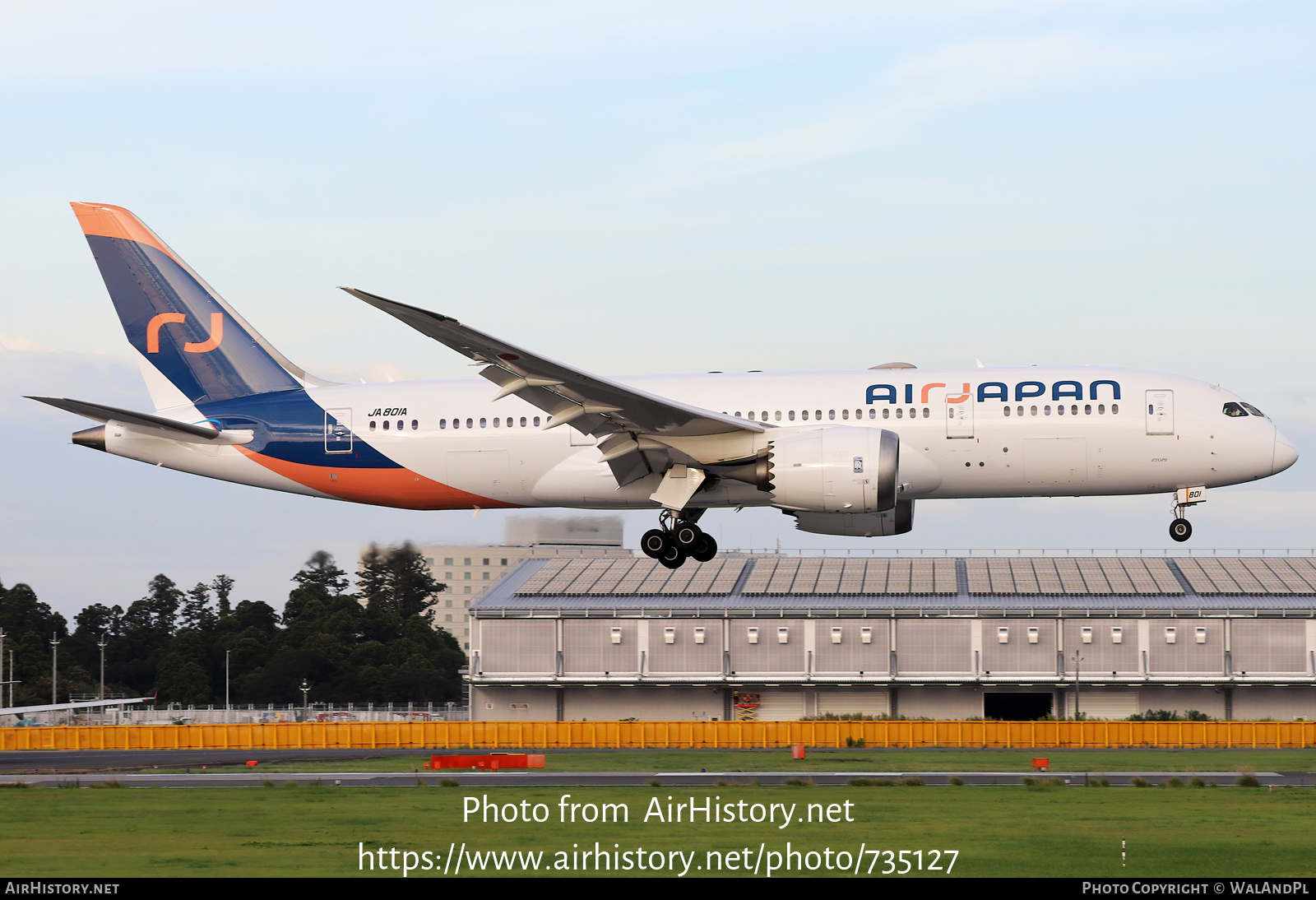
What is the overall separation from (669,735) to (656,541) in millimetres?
31208

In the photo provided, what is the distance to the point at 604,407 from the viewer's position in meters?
35.1

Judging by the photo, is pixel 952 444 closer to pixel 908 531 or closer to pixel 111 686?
pixel 908 531

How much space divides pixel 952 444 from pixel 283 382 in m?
19.5

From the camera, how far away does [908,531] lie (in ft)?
129

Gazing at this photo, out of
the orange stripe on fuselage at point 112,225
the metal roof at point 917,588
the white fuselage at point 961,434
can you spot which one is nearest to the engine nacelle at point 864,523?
A: the white fuselage at point 961,434

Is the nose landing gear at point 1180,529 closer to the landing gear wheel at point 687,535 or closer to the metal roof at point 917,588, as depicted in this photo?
the landing gear wheel at point 687,535

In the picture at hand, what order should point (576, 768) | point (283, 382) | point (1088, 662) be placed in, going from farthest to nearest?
point (1088, 662) → point (576, 768) → point (283, 382)

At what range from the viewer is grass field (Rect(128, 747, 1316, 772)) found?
5278 centimetres

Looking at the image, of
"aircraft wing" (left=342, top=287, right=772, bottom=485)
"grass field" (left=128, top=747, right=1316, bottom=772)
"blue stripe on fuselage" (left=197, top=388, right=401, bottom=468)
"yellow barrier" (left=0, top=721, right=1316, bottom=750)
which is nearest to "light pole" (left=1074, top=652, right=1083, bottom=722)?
"yellow barrier" (left=0, top=721, right=1316, bottom=750)

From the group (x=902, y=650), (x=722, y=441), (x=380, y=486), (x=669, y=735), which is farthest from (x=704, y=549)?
(x=902, y=650)

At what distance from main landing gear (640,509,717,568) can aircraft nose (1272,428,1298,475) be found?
14.6 meters

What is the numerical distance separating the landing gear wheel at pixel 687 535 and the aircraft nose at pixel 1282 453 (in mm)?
14873
